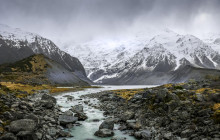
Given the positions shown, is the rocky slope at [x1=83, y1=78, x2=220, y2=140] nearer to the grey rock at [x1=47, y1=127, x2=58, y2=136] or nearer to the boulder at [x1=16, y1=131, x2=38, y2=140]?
the grey rock at [x1=47, y1=127, x2=58, y2=136]

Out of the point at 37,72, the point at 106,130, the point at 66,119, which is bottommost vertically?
the point at 106,130

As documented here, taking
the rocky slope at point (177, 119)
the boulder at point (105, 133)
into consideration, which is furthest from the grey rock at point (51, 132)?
the rocky slope at point (177, 119)

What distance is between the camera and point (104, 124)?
76.8ft

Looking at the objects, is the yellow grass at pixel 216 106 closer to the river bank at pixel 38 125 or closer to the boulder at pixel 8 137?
the river bank at pixel 38 125

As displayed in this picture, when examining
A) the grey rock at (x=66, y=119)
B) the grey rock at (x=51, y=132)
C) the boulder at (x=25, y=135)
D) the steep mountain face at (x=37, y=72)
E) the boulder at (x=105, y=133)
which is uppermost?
the steep mountain face at (x=37, y=72)

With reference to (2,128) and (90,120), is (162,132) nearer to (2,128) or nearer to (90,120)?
(90,120)

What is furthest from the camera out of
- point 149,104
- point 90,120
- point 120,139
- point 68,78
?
point 68,78

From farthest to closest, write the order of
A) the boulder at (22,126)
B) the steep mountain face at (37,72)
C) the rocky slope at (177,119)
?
the steep mountain face at (37,72) → the rocky slope at (177,119) → the boulder at (22,126)

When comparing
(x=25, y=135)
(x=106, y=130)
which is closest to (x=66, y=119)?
(x=106, y=130)

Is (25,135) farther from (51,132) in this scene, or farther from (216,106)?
(216,106)

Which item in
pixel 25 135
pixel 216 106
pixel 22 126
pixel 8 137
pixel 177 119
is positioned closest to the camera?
pixel 8 137

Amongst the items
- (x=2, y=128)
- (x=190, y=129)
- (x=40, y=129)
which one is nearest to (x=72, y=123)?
(x=40, y=129)

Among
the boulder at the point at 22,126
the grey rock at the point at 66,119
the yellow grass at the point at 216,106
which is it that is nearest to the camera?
the boulder at the point at 22,126

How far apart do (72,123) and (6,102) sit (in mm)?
8688
